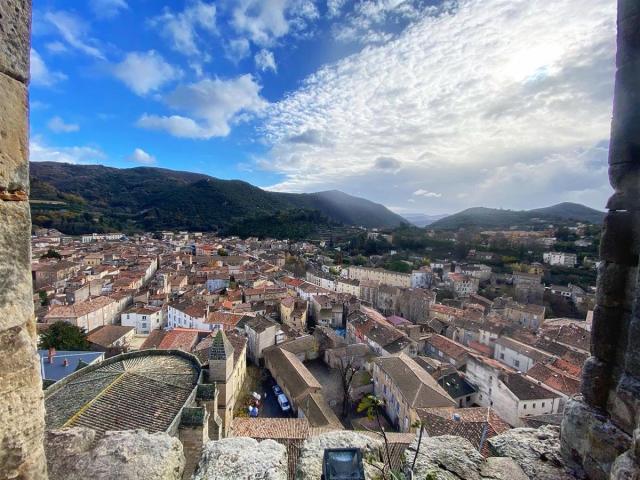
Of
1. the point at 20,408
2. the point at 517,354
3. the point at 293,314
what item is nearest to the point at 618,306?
the point at 20,408

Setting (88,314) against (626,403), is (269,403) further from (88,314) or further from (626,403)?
(626,403)

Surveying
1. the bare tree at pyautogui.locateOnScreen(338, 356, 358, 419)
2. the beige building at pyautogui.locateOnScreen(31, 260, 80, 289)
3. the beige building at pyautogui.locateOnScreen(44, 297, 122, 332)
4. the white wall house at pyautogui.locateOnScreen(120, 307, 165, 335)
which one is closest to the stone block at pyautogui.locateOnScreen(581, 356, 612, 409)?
the bare tree at pyautogui.locateOnScreen(338, 356, 358, 419)

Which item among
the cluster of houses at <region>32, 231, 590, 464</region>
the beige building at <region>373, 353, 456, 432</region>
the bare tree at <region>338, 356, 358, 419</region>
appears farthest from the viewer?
the bare tree at <region>338, 356, 358, 419</region>

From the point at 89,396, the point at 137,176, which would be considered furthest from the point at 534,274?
the point at 137,176

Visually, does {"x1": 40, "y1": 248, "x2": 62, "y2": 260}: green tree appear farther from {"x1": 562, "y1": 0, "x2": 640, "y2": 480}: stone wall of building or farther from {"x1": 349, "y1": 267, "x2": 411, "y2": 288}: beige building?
{"x1": 562, "y1": 0, "x2": 640, "y2": 480}: stone wall of building

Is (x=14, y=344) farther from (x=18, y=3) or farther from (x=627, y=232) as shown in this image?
(x=627, y=232)
